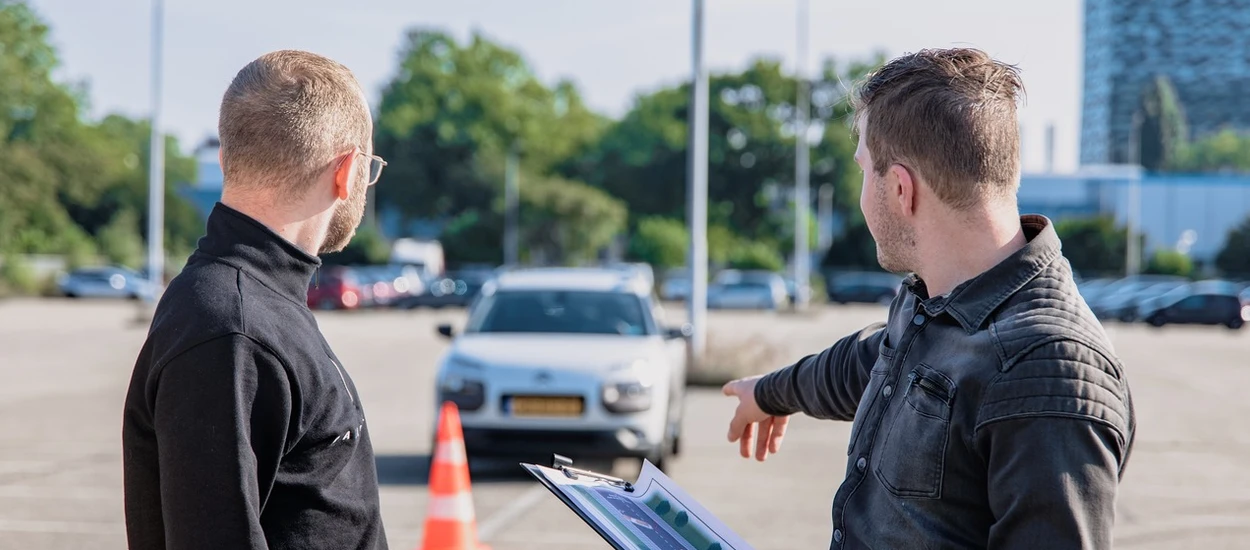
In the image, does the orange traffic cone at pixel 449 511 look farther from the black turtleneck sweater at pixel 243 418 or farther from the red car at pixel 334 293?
the red car at pixel 334 293

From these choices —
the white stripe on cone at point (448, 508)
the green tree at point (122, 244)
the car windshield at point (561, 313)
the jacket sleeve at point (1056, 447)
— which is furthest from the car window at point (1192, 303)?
the jacket sleeve at point (1056, 447)

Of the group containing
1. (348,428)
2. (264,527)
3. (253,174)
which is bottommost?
(264,527)

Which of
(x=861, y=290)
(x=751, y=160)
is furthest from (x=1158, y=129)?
(x=861, y=290)

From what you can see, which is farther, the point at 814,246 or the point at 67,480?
the point at 814,246

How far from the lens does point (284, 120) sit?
2.24 meters

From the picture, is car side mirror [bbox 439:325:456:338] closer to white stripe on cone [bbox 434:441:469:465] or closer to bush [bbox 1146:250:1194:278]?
white stripe on cone [bbox 434:441:469:465]

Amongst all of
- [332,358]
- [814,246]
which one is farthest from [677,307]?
[332,358]

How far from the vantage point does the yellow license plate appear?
9.05m

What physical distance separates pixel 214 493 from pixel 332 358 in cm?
42

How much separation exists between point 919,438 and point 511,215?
225 ft

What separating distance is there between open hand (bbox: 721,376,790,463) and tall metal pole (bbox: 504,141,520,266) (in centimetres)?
6706

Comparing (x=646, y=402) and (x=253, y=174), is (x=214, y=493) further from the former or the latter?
(x=646, y=402)

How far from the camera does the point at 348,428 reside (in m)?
2.28

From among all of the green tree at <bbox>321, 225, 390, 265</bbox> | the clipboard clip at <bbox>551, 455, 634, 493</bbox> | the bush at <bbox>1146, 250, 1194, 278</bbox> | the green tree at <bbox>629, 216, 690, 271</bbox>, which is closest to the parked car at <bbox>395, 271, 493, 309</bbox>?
the green tree at <bbox>321, 225, 390, 265</bbox>
